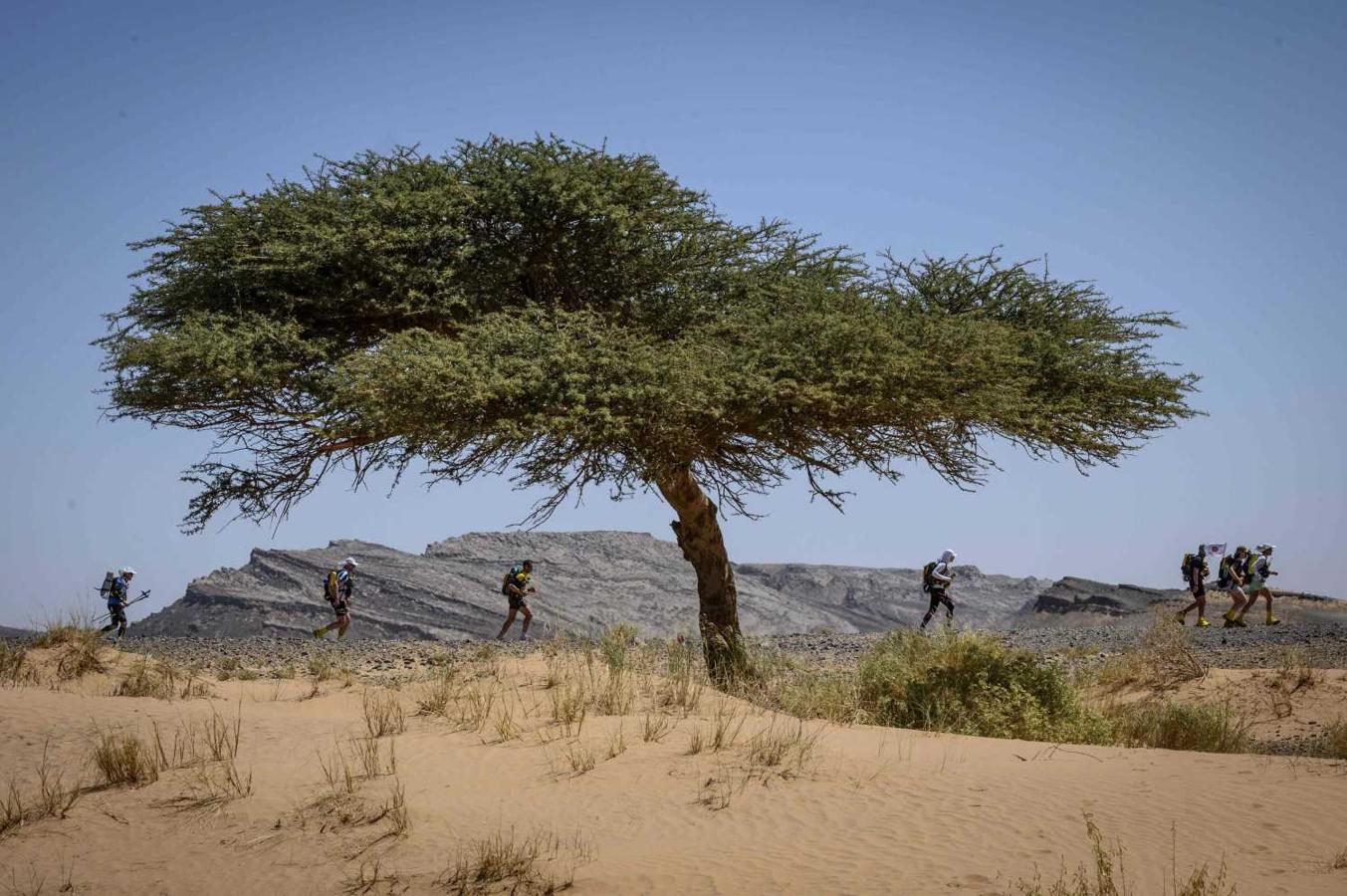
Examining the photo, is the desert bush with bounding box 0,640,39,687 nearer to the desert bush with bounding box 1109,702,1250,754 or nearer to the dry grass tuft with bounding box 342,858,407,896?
the dry grass tuft with bounding box 342,858,407,896

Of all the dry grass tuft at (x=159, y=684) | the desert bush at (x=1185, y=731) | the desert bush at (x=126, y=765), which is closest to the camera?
the desert bush at (x=126, y=765)

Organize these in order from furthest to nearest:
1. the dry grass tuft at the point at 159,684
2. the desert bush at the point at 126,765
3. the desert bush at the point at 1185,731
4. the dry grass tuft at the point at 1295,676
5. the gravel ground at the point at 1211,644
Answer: the gravel ground at the point at 1211,644 → the dry grass tuft at the point at 1295,676 → the dry grass tuft at the point at 159,684 → the desert bush at the point at 1185,731 → the desert bush at the point at 126,765

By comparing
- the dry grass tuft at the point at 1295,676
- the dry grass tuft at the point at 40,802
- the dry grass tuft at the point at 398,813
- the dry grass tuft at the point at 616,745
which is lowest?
the dry grass tuft at the point at 40,802

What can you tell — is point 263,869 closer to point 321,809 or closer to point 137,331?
point 321,809

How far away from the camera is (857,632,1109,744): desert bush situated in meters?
14.2

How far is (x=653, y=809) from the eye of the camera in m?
10.3

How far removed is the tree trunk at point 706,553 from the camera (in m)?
17.6

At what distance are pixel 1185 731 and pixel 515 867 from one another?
9.76 metres

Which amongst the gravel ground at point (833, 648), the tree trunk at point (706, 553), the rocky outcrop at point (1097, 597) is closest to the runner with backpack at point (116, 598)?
the gravel ground at point (833, 648)

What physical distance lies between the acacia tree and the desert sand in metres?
3.92

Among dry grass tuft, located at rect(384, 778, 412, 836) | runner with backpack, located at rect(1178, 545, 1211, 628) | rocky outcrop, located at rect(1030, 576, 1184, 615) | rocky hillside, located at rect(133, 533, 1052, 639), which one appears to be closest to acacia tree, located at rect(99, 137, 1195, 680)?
dry grass tuft, located at rect(384, 778, 412, 836)

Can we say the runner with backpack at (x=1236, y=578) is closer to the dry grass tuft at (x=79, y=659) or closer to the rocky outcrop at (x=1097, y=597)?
the rocky outcrop at (x=1097, y=597)

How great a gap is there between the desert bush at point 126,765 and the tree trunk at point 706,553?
8.31m

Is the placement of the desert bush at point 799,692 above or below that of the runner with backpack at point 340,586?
below
